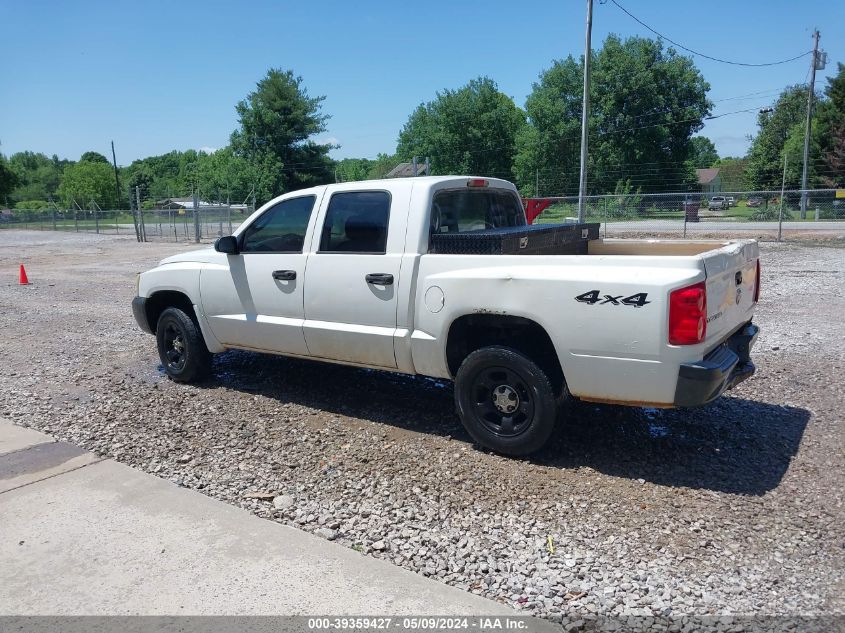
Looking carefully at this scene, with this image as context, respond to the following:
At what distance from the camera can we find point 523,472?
14.4 ft

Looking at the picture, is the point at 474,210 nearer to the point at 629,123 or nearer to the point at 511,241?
the point at 511,241

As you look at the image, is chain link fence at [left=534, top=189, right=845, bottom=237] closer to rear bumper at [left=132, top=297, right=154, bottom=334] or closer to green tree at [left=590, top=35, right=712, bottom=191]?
rear bumper at [left=132, top=297, right=154, bottom=334]

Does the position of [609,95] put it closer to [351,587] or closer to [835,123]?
[835,123]

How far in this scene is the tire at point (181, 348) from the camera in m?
6.40

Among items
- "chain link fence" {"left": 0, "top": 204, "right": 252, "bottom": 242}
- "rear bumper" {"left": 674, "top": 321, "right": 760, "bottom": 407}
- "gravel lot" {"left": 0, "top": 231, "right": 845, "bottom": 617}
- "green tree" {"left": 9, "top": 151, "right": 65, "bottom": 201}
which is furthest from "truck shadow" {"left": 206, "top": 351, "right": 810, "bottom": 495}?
"green tree" {"left": 9, "top": 151, "right": 65, "bottom": 201}

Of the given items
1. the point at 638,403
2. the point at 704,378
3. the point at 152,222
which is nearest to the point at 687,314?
the point at 704,378

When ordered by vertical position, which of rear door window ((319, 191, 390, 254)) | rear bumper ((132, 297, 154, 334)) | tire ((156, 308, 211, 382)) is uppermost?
rear door window ((319, 191, 390, 254))

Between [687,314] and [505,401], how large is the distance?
1345 millimetres

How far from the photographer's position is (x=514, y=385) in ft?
14.7

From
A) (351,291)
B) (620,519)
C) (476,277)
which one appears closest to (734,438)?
(620,519)

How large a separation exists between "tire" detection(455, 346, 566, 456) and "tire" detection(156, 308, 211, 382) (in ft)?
9.69

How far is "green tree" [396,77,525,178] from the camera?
62.3m

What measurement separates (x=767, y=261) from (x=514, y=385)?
14539mm

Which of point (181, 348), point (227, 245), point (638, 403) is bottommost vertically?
point (181, 348)
